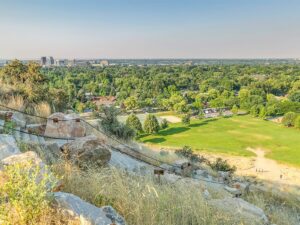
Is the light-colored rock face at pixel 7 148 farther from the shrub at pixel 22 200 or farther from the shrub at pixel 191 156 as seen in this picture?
the shrub at pixel 191 156

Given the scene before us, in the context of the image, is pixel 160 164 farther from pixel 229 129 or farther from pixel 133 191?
pixel 229 129

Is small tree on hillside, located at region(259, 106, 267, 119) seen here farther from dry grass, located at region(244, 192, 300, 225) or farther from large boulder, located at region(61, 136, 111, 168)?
large boulder, located at region(61, 136, 111, 168)

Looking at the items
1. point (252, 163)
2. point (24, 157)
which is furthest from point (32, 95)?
point (252, 163)

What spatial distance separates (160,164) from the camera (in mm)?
8961

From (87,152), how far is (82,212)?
300cm

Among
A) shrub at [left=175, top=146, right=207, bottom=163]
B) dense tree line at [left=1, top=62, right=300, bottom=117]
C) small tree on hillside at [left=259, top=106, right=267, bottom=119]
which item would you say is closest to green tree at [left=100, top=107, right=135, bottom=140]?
shrub at [left=175, top=146, right=207, bottom=163]

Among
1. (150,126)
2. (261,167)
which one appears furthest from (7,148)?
(150,126)

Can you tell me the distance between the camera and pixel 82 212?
2570mm

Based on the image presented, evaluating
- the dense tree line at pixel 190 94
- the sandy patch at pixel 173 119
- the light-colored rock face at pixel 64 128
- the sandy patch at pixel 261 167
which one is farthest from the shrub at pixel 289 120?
the light-colored rock face at pixel 64 128

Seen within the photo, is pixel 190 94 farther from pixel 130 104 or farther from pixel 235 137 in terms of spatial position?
pixel 235 137

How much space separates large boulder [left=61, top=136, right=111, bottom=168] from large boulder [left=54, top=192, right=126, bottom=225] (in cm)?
245

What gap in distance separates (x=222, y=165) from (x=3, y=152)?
31.9 ft

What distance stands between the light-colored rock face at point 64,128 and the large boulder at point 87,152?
73.7 inches

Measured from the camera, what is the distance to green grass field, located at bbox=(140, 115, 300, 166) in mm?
33406
